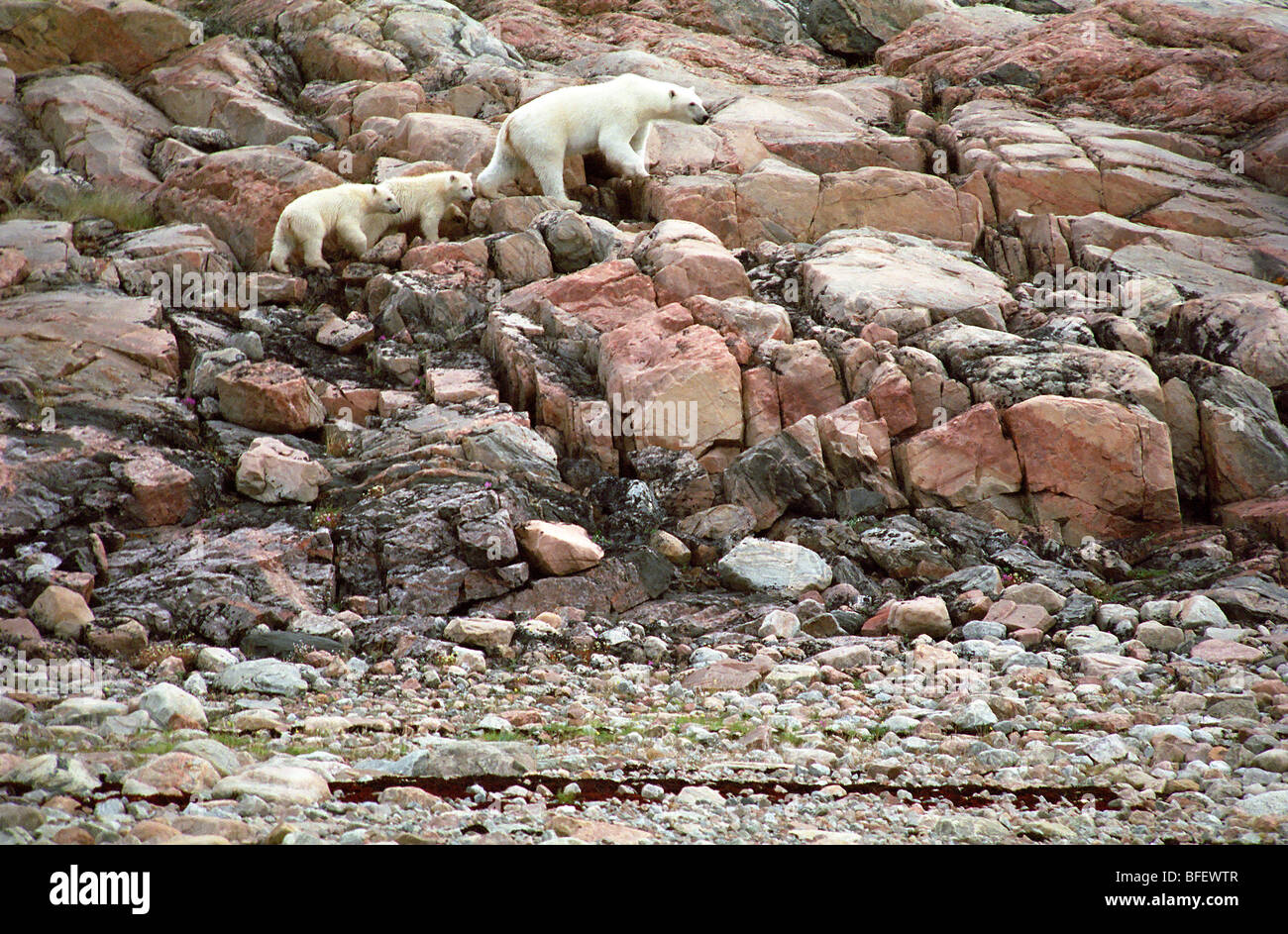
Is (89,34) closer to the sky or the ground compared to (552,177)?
closer to the sky

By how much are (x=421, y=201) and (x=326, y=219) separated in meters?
1.86

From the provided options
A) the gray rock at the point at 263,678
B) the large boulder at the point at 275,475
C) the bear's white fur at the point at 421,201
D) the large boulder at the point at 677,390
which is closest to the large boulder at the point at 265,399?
the large boulder at the point at 275,475

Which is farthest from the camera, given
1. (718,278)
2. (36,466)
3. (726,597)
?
(718,278)

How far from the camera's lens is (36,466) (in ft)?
35.5

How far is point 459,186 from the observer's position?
18.1 metres

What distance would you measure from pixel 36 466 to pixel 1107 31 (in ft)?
88.3

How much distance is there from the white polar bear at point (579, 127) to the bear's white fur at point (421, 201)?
1.13 m

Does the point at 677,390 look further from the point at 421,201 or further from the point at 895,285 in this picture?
the point at 421,201

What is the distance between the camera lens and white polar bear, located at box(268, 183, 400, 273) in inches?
661

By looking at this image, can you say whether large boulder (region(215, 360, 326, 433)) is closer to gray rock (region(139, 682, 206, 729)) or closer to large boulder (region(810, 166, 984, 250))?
gray rock (region(139, 682, 206, 729))

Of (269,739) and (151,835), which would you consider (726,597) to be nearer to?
(269,739)

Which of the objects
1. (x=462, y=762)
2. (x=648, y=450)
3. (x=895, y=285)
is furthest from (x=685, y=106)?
(x=462, y=762)

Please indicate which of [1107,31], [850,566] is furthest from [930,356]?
[1107,31]

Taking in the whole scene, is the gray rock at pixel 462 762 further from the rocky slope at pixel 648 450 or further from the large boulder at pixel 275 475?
the large boulder at pixel 275 475
